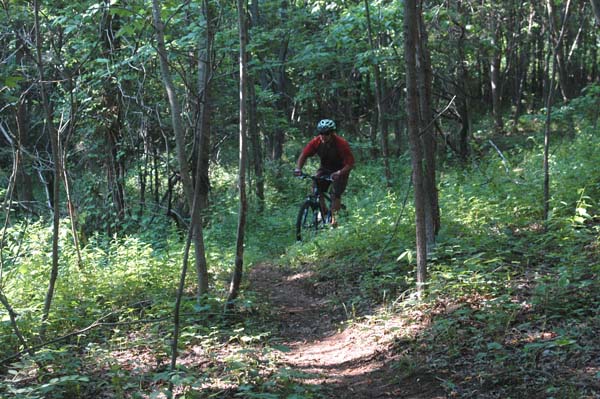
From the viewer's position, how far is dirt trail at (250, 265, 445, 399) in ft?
14.6

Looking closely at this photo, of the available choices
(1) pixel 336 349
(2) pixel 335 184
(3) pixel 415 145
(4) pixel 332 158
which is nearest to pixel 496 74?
(4) pixel 332 158

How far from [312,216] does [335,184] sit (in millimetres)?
959

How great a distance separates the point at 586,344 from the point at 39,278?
6.66 metres

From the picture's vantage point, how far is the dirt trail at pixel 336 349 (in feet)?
14.6

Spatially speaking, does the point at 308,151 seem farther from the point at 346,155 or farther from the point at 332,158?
the point at 346,155

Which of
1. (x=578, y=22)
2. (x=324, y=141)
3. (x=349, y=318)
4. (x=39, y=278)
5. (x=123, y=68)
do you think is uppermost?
(x=578, y=22)

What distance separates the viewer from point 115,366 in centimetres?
460

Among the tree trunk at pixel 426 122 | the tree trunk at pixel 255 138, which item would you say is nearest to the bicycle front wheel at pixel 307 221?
the tree trunk at pixel 426 122

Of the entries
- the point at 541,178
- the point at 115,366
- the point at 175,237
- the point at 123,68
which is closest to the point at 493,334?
the point at 115,366

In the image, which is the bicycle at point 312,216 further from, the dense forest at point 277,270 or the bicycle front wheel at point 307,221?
the dense forest at point 277,270

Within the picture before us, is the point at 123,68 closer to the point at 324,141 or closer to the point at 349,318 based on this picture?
the point at 324,141

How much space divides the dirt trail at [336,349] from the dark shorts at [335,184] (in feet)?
8.79

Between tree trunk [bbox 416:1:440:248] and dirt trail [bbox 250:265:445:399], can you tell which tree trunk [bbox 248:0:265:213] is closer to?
dirt trail [bbox 250:265:445:399]

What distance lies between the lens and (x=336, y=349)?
5574 mm
